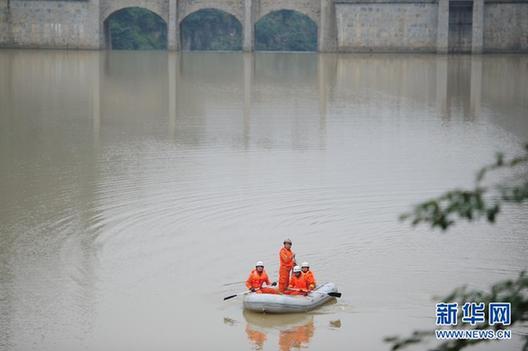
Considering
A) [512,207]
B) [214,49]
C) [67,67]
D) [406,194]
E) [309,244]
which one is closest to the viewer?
[309,244]

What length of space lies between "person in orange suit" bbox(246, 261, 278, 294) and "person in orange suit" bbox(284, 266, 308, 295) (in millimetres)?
210

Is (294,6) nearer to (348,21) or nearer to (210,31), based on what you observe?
(348,21)

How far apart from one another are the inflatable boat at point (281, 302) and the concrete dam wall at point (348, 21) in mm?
42069

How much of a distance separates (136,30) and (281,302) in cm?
5411

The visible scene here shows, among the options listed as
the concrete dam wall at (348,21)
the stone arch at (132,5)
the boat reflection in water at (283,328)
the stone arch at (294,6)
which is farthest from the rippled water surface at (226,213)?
the stone arch at (132,5)

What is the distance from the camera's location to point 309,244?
48.5 ft

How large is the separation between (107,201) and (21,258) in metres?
3.17

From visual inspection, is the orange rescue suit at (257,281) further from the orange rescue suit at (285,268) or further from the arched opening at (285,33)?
the arched opening at (285,33)

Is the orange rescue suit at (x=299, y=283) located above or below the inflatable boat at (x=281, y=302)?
above

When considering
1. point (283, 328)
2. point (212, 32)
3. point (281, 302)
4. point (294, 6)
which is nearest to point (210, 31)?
point (212, 32)

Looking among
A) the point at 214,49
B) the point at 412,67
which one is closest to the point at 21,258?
the point at 412,67

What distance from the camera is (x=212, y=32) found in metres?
67.1

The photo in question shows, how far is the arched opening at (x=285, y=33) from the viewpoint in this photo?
67.5 meters

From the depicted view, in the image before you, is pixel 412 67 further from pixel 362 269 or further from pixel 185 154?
pixel 362 269
